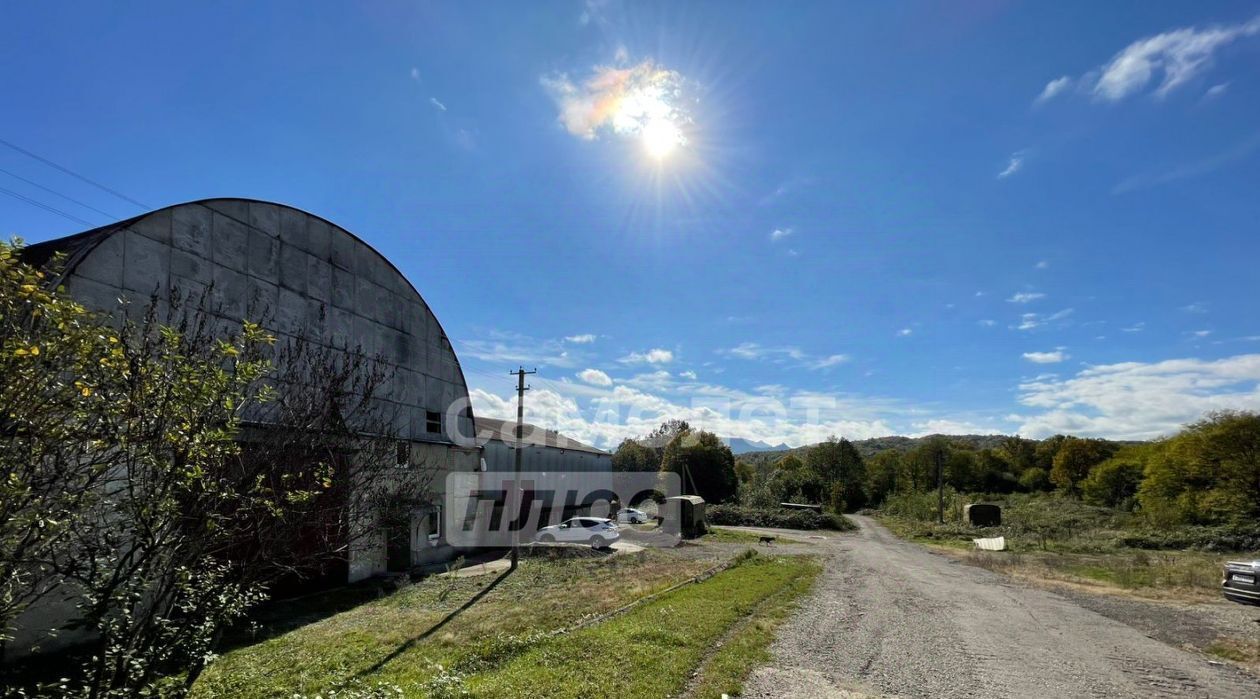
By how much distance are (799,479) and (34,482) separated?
200ft

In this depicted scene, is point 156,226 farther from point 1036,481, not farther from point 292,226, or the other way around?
point 1036,481

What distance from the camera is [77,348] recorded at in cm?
332

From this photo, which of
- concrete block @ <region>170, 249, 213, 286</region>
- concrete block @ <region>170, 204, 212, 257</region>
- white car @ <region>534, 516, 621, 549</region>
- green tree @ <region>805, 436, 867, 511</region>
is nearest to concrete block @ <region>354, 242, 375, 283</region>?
concrete block @ <region>170, 204, 212, 257</region>

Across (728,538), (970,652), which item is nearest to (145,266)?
(970,652)

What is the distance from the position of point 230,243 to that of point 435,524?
12.1 meters

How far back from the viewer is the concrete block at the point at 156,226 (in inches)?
442

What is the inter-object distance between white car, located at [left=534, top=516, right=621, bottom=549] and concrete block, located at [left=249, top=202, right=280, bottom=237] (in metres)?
18.4

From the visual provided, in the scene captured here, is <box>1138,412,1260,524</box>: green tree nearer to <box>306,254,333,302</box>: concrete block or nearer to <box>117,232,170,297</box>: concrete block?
<box>306,254,333,302</box>: concrete block

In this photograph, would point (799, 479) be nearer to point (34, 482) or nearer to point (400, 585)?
point (400, 585)

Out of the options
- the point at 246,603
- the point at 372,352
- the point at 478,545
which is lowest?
the point at 478,545

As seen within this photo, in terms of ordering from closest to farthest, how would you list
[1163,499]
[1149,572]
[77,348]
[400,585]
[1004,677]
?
[77,348] → [1004,677] → [400,585] → [1149,572] → [1163,499]

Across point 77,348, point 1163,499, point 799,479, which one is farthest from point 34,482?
point 799,479

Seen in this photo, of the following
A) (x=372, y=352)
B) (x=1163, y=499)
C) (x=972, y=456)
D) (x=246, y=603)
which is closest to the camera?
(x=246, y=603)

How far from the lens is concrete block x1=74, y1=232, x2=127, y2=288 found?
1033cm
